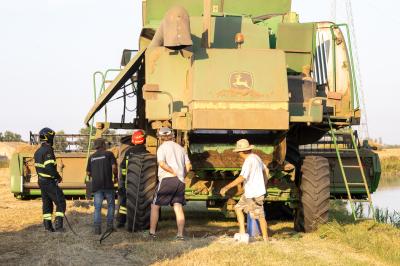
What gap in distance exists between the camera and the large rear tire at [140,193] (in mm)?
10906

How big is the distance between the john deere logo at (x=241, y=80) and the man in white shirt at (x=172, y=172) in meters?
1.19

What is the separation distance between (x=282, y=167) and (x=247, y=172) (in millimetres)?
1203

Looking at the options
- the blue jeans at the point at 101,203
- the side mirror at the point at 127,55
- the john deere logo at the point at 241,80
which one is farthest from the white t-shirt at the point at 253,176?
the side mirror at the point at 127,55

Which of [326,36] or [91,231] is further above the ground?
[326,36]

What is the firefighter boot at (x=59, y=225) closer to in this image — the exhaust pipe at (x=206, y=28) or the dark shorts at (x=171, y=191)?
the dark shorts at (x=171, y=191)

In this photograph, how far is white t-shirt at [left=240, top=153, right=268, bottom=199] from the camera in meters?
9.92

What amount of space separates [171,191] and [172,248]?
1.38 m

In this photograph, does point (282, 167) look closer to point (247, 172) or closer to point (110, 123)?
point (247, 172)

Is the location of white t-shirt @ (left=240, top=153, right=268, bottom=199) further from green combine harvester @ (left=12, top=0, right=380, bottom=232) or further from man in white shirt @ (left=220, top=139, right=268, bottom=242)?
green combine harvester @ (left=12, top=0, right=380, bottom=232)

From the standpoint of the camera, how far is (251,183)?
394 inches

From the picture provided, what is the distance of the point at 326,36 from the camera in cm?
1205

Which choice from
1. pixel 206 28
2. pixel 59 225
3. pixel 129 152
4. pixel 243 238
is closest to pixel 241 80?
pixel 206 28

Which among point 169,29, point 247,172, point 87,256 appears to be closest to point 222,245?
point 247,172

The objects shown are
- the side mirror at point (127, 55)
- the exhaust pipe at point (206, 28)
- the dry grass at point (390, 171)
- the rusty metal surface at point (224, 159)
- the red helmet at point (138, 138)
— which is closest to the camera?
the rusty metal surface at point (224, 159)
